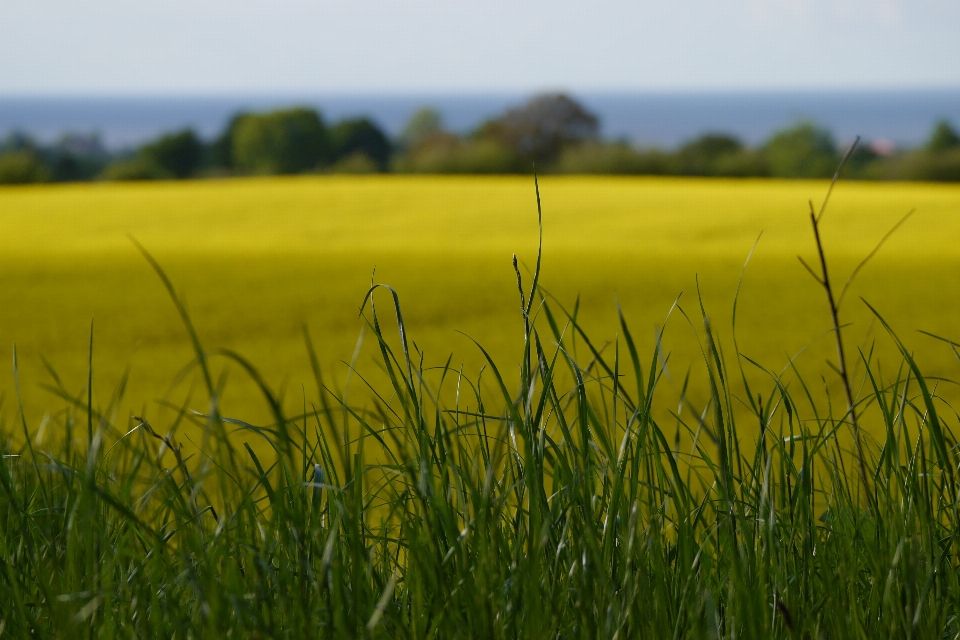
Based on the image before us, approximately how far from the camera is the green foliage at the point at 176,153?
485 inches

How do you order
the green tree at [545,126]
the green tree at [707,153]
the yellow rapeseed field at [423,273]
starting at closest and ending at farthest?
the yellow rapeseed field at [423,273] → the green tree at [707,153] → the green tree at [545,126]

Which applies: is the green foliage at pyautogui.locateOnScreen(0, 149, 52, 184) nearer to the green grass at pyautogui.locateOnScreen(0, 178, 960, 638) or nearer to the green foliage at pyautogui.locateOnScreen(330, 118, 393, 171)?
the green foliage at pyautogui.locateOnScreen(330, 118, 393, 171)

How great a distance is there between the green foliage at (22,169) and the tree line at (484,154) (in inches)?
0.5

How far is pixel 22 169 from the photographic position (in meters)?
9.78

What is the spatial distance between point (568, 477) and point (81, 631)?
13.7 inches

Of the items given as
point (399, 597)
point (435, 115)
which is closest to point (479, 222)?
point (399, 597)

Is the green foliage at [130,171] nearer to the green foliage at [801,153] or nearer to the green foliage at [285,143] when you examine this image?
the green foliage at [285,143]

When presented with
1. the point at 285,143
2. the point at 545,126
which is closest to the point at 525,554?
the point at 285,143

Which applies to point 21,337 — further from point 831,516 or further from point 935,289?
point 935,289

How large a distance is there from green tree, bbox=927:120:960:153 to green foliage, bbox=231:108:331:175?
7.09m

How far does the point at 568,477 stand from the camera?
68 cm

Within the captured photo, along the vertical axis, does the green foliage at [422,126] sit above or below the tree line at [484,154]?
above

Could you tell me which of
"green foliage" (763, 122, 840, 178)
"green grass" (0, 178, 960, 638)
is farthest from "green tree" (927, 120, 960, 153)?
"green grass" (0, 178, 960, 638)

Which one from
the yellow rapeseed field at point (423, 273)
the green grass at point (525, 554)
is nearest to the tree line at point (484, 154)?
the yellow rapeseed field at point (423, 273)
